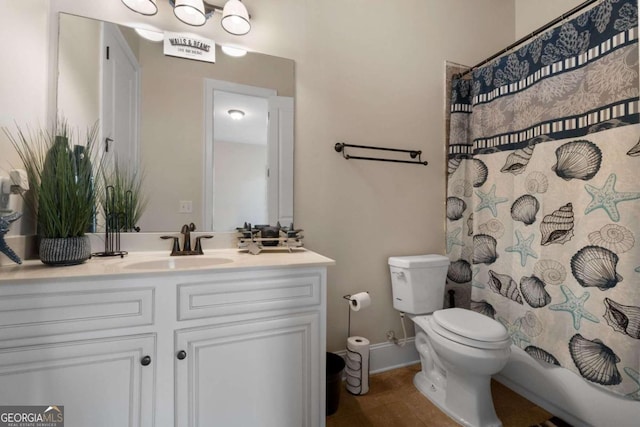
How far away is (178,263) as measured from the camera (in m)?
1.27

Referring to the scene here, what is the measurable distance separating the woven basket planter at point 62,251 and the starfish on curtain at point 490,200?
208cm

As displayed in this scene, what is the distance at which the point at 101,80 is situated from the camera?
136cm

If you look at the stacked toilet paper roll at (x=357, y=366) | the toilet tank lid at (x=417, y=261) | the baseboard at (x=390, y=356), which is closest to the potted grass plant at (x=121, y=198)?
the stacked toilet paper roll at (x=357, y=366)

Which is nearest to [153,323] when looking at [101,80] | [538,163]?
[101,80]

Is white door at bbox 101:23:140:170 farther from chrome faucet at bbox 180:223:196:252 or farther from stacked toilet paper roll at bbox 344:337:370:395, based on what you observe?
stacked toilet paper roll at bbox 344:337:370:395

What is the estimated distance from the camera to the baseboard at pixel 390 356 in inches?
73.0

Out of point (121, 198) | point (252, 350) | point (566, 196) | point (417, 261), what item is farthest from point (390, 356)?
point (121, 198)

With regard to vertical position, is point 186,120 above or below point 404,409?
above

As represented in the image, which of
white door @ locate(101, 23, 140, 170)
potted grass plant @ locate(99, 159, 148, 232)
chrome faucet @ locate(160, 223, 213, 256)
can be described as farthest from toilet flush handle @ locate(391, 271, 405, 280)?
white door @ locate(101, 23, 140, 170)

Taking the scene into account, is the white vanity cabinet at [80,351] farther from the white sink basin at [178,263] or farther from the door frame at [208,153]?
the door frame at [208,153]

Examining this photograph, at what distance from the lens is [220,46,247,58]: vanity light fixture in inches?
60.2

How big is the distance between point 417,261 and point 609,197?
910 millimetres

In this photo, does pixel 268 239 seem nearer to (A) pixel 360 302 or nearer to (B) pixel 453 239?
(A) pixel 360 302

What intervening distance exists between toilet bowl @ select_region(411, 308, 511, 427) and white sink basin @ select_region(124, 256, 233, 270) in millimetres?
1148
